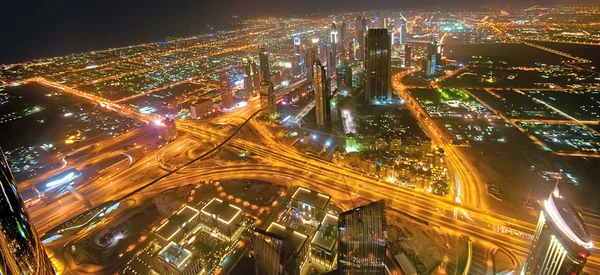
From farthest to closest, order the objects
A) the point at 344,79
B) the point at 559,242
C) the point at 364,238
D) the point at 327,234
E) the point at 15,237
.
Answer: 1. the point at 344,79
2. the point at 327,234
3. the point at 364,238
4. the point at 559,242
5. the point at 15,237

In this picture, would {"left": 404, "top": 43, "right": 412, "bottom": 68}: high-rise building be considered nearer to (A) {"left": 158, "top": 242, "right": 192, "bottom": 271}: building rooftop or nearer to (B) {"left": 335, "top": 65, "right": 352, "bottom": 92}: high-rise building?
(B) {"left": 335, "top": 65, "right": 352, "bottom": 92}: high-rise building

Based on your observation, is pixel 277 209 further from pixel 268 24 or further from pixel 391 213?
pixel 268 24

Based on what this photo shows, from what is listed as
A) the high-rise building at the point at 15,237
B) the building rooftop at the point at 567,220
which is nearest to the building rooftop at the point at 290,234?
the building rooftop at the point at 567,220

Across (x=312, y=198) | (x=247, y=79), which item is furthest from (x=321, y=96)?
(x=247, y=79)

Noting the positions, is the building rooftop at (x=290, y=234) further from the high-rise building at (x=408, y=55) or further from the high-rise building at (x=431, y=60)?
the high-rise building at (x=408, y=55)

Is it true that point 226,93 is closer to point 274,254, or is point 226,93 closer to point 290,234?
point 290,234

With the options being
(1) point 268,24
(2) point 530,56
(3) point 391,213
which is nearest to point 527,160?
(3) point 391,213

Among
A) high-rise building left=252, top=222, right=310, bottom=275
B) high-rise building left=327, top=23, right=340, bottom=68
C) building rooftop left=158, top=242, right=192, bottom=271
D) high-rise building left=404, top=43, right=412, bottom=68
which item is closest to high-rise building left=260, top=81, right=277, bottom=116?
high-rise building left=327, top=23, right=340, bottom=68
